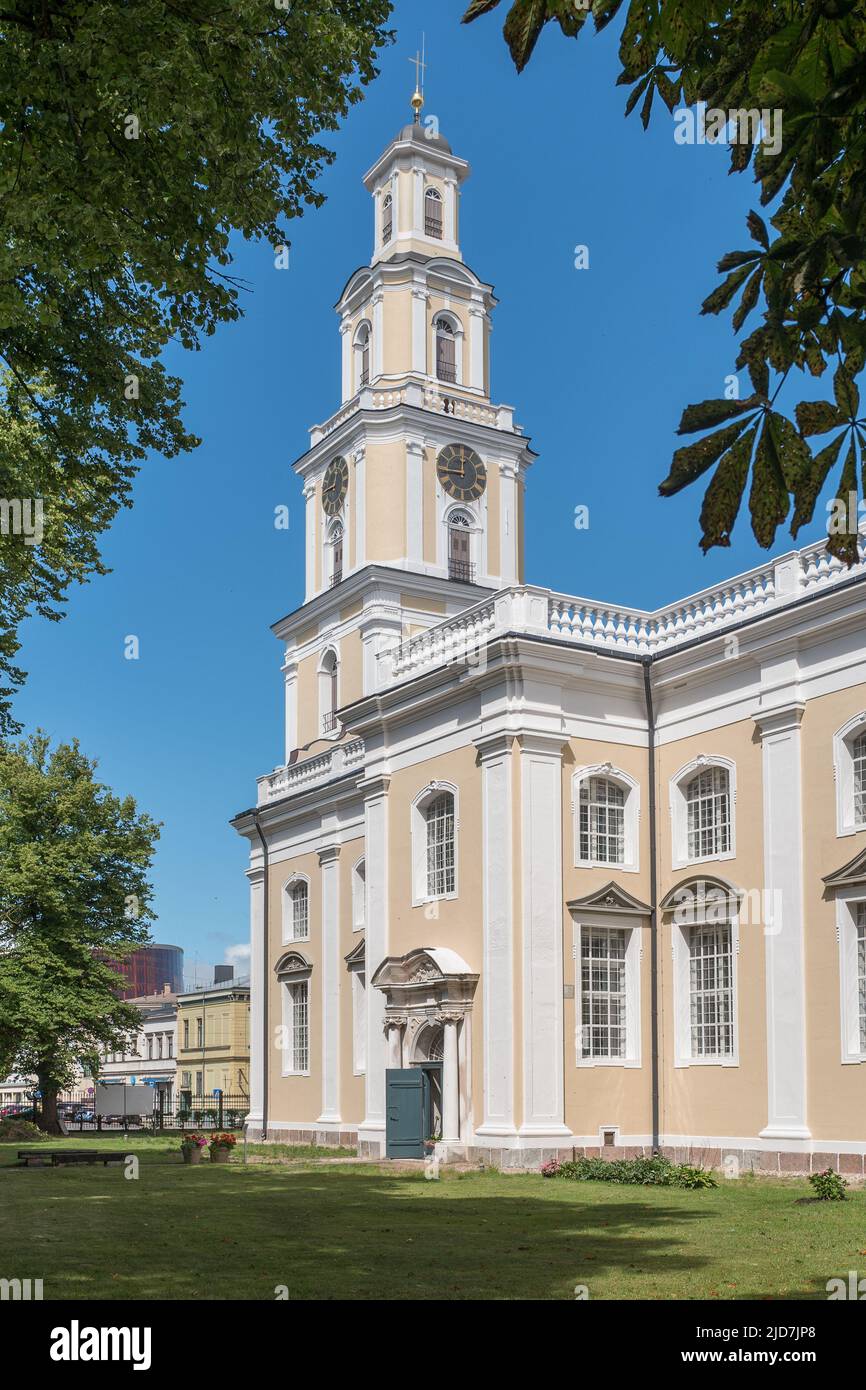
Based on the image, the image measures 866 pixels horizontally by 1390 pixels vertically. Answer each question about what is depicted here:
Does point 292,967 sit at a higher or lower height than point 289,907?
lower

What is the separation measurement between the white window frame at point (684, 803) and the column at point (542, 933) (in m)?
2.51

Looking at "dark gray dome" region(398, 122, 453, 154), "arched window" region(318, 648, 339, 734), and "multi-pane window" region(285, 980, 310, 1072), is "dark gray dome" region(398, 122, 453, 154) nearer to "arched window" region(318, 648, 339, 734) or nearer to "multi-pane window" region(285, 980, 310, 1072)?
"arched window" region(318, 648, 339, 734)

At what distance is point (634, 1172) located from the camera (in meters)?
24.7

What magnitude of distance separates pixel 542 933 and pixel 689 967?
10.6 ft

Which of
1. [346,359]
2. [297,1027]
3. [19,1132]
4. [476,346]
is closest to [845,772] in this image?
[297,1027]

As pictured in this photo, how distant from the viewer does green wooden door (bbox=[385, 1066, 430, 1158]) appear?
29922 mm

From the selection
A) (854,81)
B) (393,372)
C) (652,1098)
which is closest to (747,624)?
(652,1098)

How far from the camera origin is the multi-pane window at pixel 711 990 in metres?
28.1

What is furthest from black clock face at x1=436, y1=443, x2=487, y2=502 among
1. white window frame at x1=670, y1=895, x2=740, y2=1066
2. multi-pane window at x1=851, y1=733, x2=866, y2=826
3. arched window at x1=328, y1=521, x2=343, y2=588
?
multi-pane window at x1=851, y1=733, x2=866, y2=826

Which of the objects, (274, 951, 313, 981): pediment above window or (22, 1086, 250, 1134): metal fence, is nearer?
(274, 951, 313, 981): pediment above window

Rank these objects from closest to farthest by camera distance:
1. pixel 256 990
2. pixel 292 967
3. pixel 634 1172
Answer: pixel 634 1172 < pixel 292 967 < pixel 256 990

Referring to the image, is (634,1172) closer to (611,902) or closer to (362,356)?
(611,902)

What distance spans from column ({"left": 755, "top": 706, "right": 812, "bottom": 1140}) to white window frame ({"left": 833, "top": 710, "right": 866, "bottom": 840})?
0.89 meters
